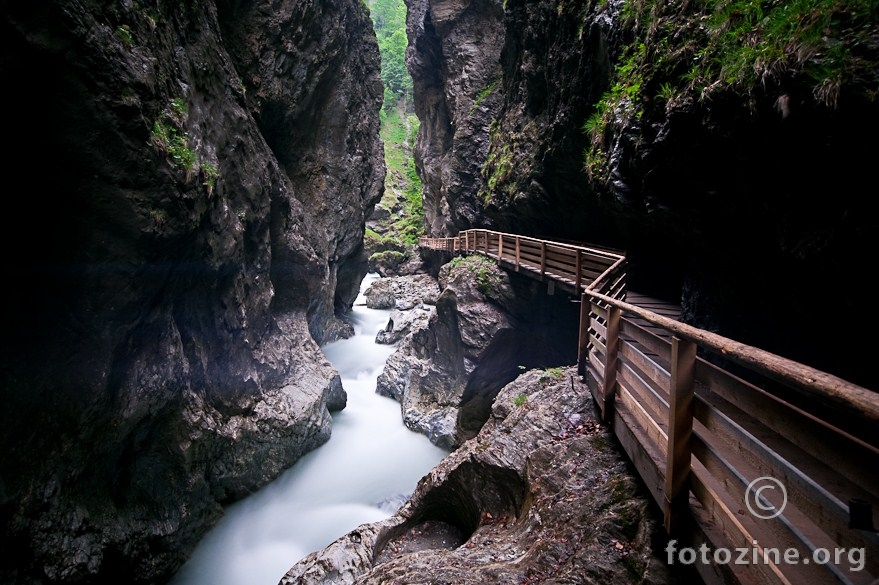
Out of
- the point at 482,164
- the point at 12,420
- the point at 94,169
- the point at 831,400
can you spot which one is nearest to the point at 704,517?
the point at 831,400

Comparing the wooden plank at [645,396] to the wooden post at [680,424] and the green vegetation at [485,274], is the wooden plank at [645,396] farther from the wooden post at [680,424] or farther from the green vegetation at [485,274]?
the green vegetation at [485,274]

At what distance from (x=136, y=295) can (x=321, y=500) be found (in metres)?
6.89

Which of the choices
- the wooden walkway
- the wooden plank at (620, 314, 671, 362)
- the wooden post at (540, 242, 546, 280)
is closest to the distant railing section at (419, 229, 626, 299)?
the wooden post at (540, 242, 546, 280)

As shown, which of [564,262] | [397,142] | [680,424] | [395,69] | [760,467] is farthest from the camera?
[395,69]

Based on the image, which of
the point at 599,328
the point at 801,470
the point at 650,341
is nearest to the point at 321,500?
the point at 599,328

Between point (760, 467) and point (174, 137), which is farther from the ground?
point (174, 137)

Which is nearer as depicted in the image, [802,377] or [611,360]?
[802,377]

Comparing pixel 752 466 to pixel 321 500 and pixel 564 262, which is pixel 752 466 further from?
pixel 321 500

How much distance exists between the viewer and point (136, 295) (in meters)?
6.38

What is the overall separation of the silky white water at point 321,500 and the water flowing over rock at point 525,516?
3426 mm

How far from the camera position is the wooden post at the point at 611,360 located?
4199 mm

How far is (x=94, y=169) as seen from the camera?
5.25 m

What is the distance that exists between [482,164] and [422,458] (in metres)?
14.7

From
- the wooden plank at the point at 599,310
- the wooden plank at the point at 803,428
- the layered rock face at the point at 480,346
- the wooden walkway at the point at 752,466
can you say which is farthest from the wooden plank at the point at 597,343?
the layered rock face at the point at 480,346
